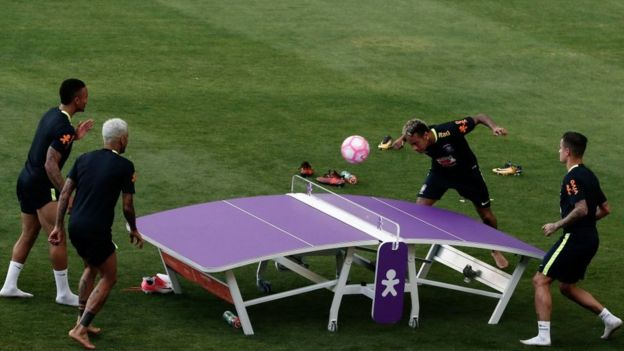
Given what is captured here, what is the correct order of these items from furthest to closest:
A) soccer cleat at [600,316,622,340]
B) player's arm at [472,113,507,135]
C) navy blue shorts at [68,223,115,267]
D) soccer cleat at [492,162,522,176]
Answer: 1. soccer cleat at [492,162,522,176]
2. player's arm at [472,113,507,135]
3. soccer cleat at [600,316,622,340]
4. navy blue shorts at [68,223,115,267]

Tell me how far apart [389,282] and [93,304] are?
2.59m

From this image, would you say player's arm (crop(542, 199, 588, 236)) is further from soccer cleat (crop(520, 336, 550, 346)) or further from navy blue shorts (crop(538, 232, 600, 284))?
soccer cleat (crop(520, 336, 550, 346))

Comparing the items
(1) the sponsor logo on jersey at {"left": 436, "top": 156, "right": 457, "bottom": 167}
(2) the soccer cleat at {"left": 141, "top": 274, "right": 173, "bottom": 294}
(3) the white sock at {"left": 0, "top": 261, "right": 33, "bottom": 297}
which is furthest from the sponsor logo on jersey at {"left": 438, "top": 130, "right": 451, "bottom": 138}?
(3) the white sock at {"left": 0, "top": 261, "right": 33, "bottom": 297}

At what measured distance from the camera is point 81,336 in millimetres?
10461

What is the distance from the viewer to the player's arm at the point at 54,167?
11.0m

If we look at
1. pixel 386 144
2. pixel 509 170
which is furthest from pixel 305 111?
pixel 509 170

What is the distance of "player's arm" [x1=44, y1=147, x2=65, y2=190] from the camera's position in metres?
11.0

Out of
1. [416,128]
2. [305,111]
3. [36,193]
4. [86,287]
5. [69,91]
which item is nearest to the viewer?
[86,287]

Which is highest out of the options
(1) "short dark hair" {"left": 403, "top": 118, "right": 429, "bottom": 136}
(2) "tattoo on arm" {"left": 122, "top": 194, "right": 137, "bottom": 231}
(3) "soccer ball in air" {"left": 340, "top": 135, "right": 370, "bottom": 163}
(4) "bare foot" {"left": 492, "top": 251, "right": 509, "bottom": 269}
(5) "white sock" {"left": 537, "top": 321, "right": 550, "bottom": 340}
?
(1) "short dark hair" {"left": 403, "top": 118, "right": 429, "bottom": 136}

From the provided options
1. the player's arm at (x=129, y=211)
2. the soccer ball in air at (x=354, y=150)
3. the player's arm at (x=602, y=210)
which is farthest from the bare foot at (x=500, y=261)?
the player's arm at (x=129, y=211)

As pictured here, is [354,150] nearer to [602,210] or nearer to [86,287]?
[602,210]

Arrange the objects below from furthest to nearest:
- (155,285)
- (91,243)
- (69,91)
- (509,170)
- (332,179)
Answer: (509,170) → (332,179) → (155,285) → (69,91) → (91,243)

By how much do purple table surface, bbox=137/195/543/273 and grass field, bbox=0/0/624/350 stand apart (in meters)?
0.67

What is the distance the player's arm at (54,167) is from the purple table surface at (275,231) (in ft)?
3.26
